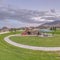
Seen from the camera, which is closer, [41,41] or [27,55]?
[27,55]

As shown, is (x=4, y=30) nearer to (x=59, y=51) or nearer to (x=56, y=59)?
(x=59, y=51)

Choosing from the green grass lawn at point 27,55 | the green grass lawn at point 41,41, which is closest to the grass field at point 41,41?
the green grass lawn at point 41,41

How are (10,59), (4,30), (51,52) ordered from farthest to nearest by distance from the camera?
1. (4,30)
2. (51,52)
3. (10,59)

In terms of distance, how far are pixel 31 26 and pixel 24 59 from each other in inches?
1688

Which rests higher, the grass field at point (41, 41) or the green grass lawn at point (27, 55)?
the green grass lawn at point (27, 55)

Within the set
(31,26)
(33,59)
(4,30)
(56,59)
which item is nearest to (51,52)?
(56,59)

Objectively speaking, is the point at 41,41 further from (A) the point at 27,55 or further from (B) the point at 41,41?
(A) the point at 27,55

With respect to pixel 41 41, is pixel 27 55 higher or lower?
higher

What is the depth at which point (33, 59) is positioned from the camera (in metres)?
19.8

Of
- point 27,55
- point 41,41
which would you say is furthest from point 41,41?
point 27,55

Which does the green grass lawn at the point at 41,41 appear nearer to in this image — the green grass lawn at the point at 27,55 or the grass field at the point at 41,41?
the grass field at the point at 41,41

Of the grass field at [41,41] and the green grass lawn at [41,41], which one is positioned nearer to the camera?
the grass field at [41,41]

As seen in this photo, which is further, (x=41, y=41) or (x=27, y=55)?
(x=41, y=41)

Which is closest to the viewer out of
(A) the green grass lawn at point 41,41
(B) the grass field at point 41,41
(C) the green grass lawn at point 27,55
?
(C) the green grass lawn at point 27,55
